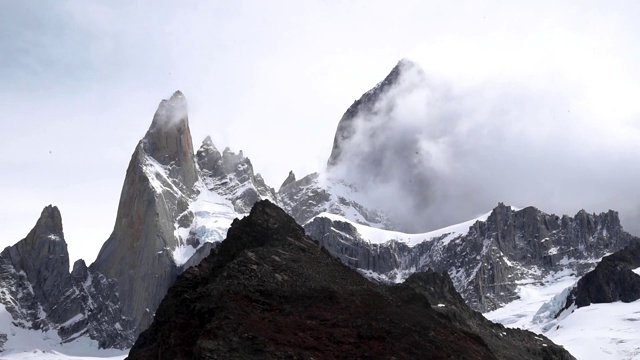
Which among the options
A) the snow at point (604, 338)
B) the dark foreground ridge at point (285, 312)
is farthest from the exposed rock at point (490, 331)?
the snow at point (604, 338)

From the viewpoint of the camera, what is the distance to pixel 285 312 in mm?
70000

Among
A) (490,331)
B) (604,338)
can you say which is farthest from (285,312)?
(604,338)

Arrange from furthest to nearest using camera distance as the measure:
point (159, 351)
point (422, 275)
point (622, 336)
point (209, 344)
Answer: point (622, 336), point (422, 275), point (159, 351), point (209, 344)

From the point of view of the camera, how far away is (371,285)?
85.4 m

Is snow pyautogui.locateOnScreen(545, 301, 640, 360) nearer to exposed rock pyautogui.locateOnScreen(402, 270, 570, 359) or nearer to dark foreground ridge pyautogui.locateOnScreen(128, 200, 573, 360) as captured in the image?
exposed rock pyautogui.locateOnScreen(402, 270, 570, 359)

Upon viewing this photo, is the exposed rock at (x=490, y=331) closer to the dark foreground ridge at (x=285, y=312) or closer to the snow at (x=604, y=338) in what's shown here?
the dark foreground ridge at (x=285, y=312)

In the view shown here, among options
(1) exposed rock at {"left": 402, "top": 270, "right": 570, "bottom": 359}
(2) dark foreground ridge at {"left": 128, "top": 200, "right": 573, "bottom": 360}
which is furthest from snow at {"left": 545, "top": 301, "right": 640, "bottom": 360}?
(2) dark foreground ridge at {"left": 128, "top": 200, "right": 573, "bottom": 360}

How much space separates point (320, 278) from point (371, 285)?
7.61m

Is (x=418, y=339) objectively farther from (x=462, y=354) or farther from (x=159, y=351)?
(x=159, y=351)

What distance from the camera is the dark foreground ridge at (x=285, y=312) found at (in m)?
64.1

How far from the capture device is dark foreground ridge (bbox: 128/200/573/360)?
210 ft

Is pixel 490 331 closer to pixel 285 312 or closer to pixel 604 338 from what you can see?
pixel 285 312

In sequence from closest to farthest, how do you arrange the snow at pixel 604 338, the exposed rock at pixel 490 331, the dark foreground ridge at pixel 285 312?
the dark foreground ridge at pixel 285 312 → the exposed rock at pixel 490 331 → the snow at pixel 604 338

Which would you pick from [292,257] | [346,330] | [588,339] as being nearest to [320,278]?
[292,257]
